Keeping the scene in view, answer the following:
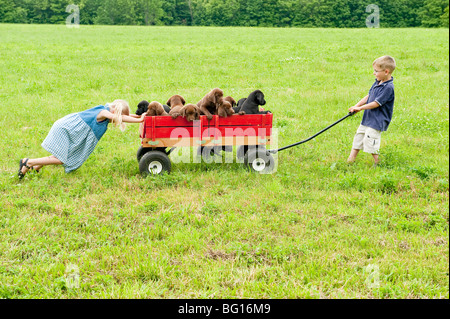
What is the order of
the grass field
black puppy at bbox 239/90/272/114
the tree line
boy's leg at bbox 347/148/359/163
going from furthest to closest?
the tree line, boy's leg at bbox 347/148/359/163, black puppy at bbox 239/90/272/114, the grass field

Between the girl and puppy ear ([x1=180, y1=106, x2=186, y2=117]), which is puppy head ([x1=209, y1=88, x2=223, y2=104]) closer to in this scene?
puppy ear ([x1=180, y1=106, x2=186, y2=117])

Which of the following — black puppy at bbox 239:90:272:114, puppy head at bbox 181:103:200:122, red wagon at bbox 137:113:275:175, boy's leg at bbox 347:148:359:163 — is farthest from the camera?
boy's leg at bbox 347:148:359:163

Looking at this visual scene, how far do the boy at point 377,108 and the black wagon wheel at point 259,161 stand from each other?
1.41m

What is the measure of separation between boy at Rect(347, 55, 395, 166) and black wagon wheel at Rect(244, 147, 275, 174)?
4.64 feet

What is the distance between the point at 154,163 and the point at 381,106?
3.65m

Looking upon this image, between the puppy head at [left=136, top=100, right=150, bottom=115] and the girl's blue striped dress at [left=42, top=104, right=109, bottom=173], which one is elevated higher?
the puppy head at [left=136, top=100, right=150, bottom=115]

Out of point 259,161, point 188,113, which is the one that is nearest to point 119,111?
point 188,113

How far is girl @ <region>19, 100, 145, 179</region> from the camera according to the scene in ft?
20.8

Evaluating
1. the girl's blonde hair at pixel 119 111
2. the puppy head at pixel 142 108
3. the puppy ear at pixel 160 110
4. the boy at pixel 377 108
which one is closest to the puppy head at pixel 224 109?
the puppy ear at pixel 160 110

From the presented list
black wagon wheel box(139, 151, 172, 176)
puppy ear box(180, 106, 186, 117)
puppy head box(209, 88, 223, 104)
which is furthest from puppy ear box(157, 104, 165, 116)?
puppy head box(209, 88, 223, 104)

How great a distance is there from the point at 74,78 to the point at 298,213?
1231 centimetres

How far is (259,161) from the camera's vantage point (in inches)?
264
